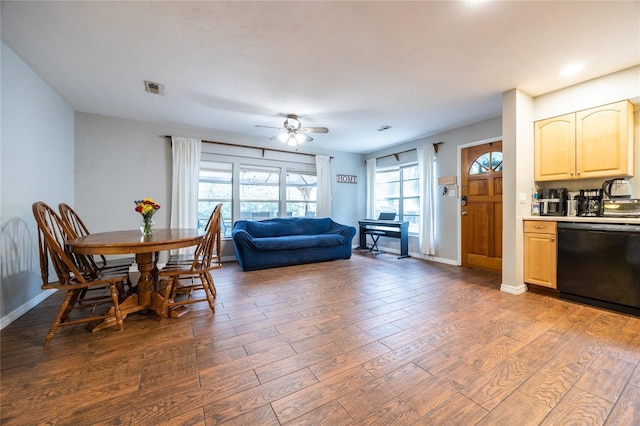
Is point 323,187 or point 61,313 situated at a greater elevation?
point 323,187

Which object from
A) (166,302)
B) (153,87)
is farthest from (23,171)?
(166,302)

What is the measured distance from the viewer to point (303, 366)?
63.3 inches

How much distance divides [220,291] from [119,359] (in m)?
1.40

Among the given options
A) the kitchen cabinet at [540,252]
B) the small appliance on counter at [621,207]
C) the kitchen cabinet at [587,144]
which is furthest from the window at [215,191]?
the small appliance on counter at [621,207]

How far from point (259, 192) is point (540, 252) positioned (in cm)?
463

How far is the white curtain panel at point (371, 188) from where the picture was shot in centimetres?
624

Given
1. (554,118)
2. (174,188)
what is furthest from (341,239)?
(554,118)

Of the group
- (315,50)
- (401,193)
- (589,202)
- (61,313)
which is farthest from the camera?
(401,193)

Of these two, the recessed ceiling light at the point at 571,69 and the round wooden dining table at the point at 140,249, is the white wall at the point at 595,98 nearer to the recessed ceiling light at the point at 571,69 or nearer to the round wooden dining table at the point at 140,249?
the recessed ceiling light at the point at 571,69

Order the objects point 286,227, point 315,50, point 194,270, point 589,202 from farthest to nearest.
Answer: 1. point 286,227
2. point 589,202
3. point 194,270
4. point 315,50

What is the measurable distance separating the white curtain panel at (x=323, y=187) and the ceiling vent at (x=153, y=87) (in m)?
3.30

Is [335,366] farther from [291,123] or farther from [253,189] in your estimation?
[253,189]

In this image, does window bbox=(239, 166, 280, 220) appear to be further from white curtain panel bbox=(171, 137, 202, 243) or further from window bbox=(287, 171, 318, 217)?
white curtain panel bbox=(171, 137, 202, 243)

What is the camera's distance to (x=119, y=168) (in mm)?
4020
